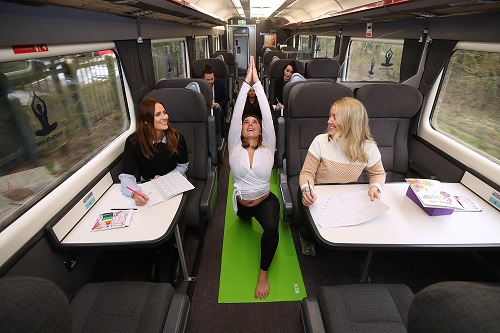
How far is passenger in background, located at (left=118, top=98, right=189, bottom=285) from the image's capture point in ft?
7.27

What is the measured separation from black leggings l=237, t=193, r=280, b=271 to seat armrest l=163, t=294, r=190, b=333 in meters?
0.90

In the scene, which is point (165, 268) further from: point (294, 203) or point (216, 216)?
point (294, 203)

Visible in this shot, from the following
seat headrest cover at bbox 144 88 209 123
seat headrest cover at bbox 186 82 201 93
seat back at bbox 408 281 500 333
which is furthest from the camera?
seat headrest cover at bbox 186 82 201 93

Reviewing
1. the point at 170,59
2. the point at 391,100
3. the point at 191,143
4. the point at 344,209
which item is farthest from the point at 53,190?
the point at 170,59

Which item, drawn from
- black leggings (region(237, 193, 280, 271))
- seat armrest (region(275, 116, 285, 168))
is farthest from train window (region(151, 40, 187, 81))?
black leggings (region(237, 193, 280, 271))

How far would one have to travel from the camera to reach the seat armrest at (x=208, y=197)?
A: 94.8 inches

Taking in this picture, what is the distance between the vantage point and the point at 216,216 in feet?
10.6

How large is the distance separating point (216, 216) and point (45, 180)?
178 cm

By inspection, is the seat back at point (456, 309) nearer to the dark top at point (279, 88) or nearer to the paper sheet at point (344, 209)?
the paper sheet at point (344, 209)

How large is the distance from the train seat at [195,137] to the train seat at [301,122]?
801mm

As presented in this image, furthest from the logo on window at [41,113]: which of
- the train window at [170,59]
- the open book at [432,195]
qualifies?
the train window at [170,59]

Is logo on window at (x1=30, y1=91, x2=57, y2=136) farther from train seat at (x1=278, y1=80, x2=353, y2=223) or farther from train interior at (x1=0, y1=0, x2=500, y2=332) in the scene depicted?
train seat at (x1=278, y1=80, x2=353, y2=223)

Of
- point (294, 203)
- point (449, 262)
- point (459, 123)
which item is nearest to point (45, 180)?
point (294, 203)

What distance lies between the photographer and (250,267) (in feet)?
8.21
